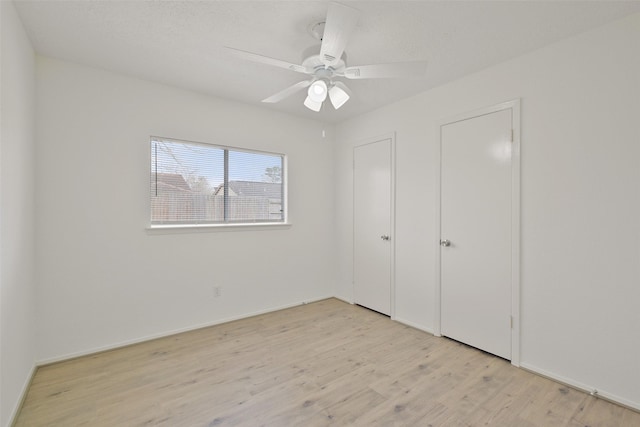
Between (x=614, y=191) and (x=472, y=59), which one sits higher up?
(x=472, y=59)

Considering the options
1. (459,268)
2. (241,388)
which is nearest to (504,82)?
(459,268)

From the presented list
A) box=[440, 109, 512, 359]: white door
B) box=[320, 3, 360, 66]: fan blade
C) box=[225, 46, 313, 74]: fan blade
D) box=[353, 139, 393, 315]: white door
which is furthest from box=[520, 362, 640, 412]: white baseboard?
box=[225, 46, 313, 74]: fan blade

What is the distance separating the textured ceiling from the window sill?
4.71 ft

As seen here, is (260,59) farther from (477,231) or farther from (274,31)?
(477,231)

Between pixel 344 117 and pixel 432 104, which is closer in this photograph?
pixel 432 104

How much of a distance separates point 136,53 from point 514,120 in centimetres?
311

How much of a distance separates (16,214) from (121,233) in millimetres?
861

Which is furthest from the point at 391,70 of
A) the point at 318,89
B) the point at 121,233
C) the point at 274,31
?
the point at 121,233

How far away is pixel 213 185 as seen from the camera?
133 inches

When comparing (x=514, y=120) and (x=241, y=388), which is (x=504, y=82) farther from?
(x=241, y=388)

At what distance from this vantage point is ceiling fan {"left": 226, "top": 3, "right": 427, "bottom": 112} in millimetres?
1573

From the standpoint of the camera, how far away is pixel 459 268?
9.37ft

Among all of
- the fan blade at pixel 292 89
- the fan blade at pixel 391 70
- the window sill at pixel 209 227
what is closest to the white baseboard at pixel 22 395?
the window sill at pixel 209 227

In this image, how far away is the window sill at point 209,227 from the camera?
2961 mm
